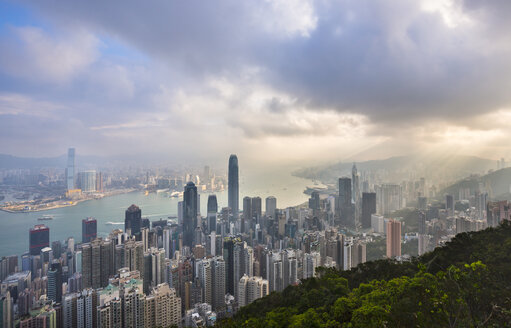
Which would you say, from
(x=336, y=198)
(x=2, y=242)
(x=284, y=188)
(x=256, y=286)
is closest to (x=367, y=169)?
(x=336, y=198)

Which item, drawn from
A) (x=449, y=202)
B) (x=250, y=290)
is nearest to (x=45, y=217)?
(x=250, y=290)

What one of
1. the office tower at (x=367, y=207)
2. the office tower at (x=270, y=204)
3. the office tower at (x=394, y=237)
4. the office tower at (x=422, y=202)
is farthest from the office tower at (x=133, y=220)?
the office tower at (x=422, y=202)

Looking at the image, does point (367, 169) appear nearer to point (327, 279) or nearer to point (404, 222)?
point (404, 222)

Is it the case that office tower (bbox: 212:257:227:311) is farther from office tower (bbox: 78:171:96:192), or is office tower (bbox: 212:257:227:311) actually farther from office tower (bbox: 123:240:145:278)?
office tower (bbox: 78:171:96:192)

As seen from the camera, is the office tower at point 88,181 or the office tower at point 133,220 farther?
the office tower at point 133,220

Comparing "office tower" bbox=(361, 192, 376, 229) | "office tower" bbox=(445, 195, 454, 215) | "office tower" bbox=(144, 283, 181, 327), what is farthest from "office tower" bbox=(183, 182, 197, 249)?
"office tower" bbox=(445, 195, 454, 215)

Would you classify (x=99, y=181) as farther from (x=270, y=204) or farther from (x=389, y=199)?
(x=389, y=199)

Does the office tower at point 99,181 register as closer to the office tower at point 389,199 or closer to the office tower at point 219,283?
the office tower at point 219,283
